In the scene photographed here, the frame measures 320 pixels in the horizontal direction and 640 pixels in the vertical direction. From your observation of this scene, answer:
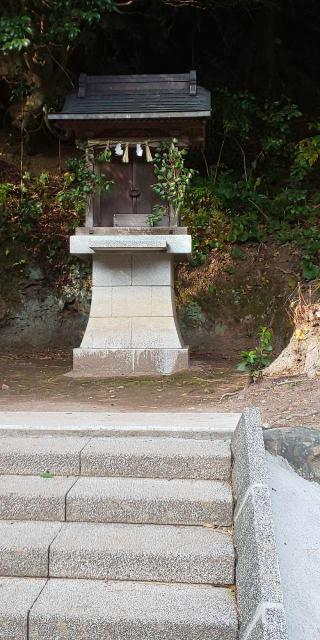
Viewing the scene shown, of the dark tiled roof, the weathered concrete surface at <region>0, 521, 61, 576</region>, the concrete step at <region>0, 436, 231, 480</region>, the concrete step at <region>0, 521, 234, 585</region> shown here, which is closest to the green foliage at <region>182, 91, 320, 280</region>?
the dark tiled roof

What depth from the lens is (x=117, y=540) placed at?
8.74 feet

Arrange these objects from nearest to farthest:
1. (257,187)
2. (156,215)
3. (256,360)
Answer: (256,360) < (156,215) < (257,187)

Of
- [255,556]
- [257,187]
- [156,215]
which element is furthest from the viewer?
[257,187]

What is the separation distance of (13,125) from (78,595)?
11.4 m

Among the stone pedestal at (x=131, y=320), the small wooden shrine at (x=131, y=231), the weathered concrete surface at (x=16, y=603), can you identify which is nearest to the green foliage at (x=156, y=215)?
the small wooden shrine at (x=131, y=231)

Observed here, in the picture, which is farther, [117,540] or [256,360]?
[256,360]

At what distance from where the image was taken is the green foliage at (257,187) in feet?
34.3

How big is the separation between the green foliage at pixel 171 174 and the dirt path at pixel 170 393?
2.46 meters

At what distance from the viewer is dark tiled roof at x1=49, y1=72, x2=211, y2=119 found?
7301 mm

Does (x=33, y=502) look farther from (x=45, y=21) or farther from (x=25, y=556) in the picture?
(x=45, y=21)

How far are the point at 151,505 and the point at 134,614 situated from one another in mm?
636

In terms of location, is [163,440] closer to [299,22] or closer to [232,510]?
[232,510]

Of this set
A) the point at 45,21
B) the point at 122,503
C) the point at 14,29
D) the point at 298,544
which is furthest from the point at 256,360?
the point at 45,21

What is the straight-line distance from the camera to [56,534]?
273cm
